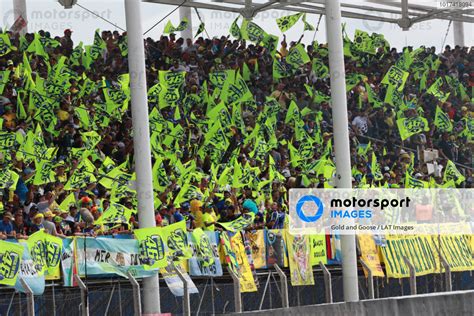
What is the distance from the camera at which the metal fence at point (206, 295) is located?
48.2ft

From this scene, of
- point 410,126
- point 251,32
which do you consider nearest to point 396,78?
point 410,126

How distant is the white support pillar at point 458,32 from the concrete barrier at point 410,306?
2342 cm

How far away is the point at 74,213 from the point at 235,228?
2.49 m

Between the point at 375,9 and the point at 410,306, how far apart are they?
20.9 metres

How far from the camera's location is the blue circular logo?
64.7 feet

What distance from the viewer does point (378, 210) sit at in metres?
21.2

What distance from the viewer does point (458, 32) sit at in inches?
1506

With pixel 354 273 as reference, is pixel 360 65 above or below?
above

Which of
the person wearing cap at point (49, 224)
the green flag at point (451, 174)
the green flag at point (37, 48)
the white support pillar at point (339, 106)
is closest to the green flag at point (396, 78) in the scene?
the green flag at point (451, 174)

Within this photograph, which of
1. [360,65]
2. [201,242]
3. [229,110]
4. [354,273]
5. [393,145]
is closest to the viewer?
[201,242]

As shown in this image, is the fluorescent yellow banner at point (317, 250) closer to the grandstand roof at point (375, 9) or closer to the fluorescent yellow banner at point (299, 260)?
the fluorescent yellow banner at point (299, 260)

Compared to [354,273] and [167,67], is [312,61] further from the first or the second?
[354,273]

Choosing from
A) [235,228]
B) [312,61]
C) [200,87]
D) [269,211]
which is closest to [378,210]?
[269,211]

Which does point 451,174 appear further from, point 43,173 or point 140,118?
point 140,118
